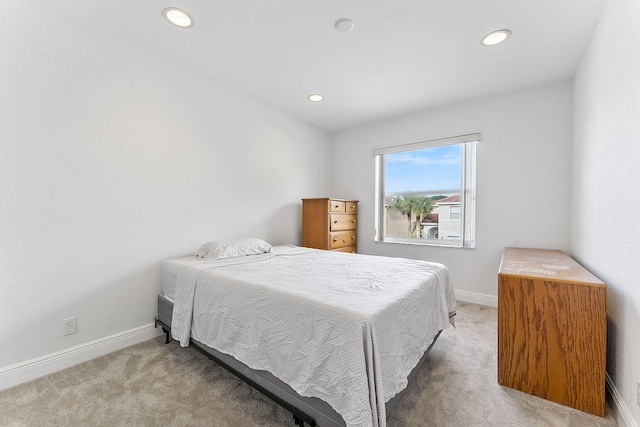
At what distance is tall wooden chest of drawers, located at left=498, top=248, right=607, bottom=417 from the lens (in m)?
1.39

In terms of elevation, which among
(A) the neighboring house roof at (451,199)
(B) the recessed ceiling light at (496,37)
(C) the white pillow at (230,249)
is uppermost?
(B) the recessed ceiling light at (496,37)

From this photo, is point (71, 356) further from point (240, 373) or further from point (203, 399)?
point (240, 373)

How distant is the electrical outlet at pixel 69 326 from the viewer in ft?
5.87

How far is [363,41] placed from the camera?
6.57 ft

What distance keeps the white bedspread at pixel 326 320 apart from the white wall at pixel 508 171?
1.25 m

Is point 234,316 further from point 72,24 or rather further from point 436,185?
point 436,185

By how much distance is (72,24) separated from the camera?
1.81 meters

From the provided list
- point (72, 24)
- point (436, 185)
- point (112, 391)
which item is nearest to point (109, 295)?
point (112, 391)

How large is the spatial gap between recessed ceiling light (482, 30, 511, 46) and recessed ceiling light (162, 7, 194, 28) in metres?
2.18

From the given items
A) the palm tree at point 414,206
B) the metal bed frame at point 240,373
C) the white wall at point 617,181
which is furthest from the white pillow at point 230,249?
the white wall at point 617,181

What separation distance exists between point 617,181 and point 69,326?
11.8ft

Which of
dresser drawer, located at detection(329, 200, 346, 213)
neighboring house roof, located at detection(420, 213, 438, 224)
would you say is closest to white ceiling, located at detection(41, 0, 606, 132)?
dresser drawer, located at detection(329, 200, 346, 213)

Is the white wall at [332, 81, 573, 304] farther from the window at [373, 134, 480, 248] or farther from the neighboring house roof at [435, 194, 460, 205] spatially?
the neighboring house roof at [435, 194, 460, 205]

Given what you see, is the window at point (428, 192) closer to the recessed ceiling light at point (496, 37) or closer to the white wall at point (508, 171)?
the white wall at point (508, 171)
